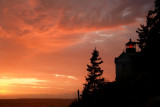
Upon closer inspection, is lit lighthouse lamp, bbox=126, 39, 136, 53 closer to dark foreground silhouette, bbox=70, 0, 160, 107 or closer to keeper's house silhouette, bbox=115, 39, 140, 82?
keeper's house silhouette, bbox=115, 39, 140, 82

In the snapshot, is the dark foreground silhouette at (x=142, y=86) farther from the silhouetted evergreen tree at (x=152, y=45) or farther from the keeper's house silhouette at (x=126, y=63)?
the keeper's house silhouette at (x=126, y=63)

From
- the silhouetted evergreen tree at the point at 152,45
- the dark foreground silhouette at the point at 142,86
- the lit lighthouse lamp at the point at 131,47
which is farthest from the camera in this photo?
the lit lighthouse lamp at the point at 131,47

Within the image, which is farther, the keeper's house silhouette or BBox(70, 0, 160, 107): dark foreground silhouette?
the keeper's house silhouette

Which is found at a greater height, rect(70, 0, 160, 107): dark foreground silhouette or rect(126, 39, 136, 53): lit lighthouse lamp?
rect(126, 39, 136, 53): lit lighthouse lamp

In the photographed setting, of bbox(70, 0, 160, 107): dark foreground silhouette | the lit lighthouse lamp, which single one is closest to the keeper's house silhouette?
the lit lighthouse lamp

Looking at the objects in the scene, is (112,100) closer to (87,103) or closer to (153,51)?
(87,103)

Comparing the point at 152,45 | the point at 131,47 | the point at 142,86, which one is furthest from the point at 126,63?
the point at 142,86

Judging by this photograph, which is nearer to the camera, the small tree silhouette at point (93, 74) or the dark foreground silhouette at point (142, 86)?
the dark foreground silhouette at point (142, 86)

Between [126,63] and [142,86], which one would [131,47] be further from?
[142,86]

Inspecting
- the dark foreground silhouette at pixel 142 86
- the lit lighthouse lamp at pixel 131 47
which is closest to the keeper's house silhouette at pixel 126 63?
the lit lighthouse lamp at pixel 131 47

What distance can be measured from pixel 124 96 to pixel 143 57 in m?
10.4

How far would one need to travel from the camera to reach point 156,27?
38281 millimetres

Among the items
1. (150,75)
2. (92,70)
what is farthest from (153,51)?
(92,70)

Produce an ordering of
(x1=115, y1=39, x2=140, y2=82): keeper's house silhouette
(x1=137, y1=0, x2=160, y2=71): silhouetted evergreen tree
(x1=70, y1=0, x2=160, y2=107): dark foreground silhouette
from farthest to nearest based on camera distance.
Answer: (x1=115, y1=39, x2=140, y2=82): keeper's house silhouette → (x1=137, y1=0, x2=160, y2=71): silhouetted evergreen tree → (x1=70, y1=0, x2=160, y2=107): dark foreground silhouette
